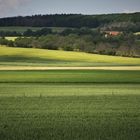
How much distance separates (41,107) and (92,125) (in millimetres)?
5670

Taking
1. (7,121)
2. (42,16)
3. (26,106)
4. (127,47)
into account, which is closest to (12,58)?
(127,47)

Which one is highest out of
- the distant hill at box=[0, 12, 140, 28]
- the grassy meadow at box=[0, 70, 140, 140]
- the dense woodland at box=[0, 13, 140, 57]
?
the grassy meadow at box=[0, 70, 140, 140]

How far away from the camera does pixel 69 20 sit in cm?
17850

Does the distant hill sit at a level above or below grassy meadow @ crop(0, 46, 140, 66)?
below

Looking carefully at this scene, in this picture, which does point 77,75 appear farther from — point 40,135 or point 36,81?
point 40,135

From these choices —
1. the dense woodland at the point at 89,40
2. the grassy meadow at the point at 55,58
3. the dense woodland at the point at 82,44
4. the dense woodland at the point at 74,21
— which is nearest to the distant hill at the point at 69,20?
the dense woodland at the point at 74,21

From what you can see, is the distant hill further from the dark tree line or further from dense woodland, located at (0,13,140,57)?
the dark tree line

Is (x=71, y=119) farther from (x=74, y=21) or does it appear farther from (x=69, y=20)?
→ (x=69, y=20)

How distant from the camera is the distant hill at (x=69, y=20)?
172575mm

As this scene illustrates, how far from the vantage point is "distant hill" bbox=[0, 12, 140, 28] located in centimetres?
17257

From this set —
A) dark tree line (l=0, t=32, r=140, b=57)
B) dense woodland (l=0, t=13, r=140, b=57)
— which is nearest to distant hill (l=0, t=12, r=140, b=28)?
dense woodland (l=0, t=13, r=140, b=57)

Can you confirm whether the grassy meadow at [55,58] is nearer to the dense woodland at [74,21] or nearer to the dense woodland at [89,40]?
the dense woodland at [89,40]

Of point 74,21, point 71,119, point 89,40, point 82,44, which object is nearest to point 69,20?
point 74,21

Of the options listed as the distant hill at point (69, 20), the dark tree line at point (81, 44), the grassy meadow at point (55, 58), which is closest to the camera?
the grassy meadow at point (55, 58)
